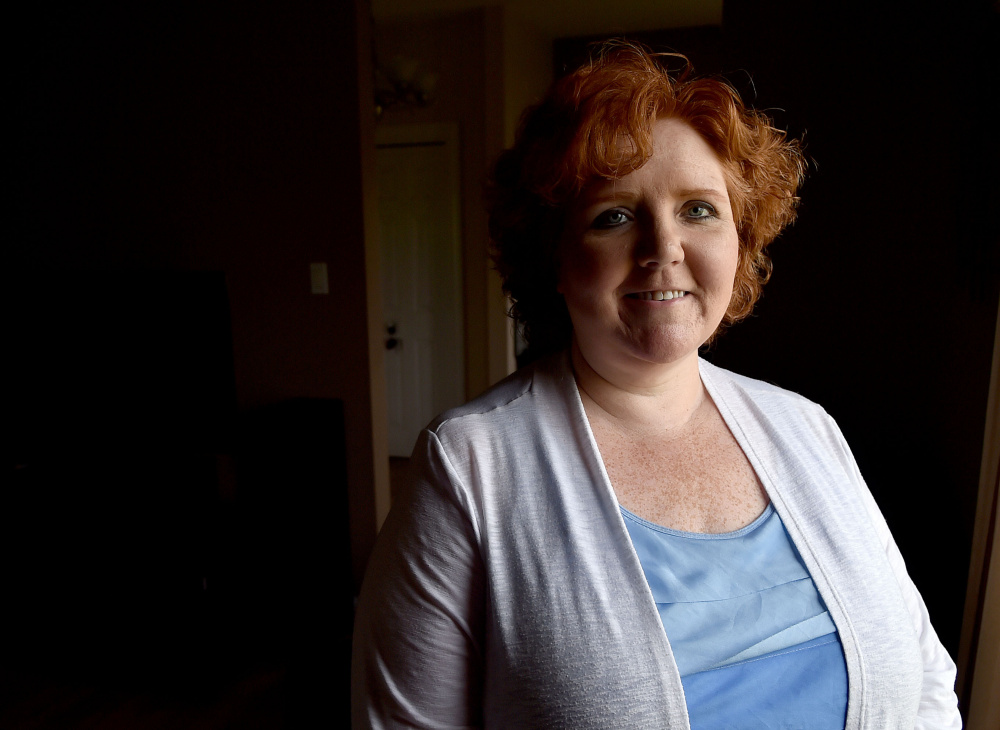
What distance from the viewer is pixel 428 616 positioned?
29.3 inches

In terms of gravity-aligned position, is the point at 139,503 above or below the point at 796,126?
below

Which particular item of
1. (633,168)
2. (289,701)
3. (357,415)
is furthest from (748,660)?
(357,415)

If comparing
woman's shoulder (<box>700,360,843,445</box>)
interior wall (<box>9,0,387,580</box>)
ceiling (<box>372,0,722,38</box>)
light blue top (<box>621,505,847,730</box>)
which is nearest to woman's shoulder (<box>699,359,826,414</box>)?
woman's shoulder (<box>700,360,843,445</box>)

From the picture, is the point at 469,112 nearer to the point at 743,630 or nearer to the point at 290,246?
the point at 290,246

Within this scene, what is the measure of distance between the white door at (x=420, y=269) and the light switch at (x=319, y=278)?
6.12 ft

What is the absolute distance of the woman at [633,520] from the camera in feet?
2.38

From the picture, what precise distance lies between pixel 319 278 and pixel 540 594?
2.22 m

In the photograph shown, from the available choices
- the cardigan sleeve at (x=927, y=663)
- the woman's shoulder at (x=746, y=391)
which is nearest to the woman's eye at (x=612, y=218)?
the woman's shoulder at (x=746, y=391)

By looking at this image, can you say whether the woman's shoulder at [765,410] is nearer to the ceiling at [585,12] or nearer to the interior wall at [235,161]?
the interior wall at [235,161]

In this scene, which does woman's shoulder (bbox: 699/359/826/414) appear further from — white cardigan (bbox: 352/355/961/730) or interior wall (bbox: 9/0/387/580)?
interior wall (bbox: 9/0/387/580)

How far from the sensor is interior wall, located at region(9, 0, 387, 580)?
8.61 feet

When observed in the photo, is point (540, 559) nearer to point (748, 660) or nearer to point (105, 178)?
point (748, 660)

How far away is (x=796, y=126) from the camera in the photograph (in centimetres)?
247

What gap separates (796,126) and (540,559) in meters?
2.28
